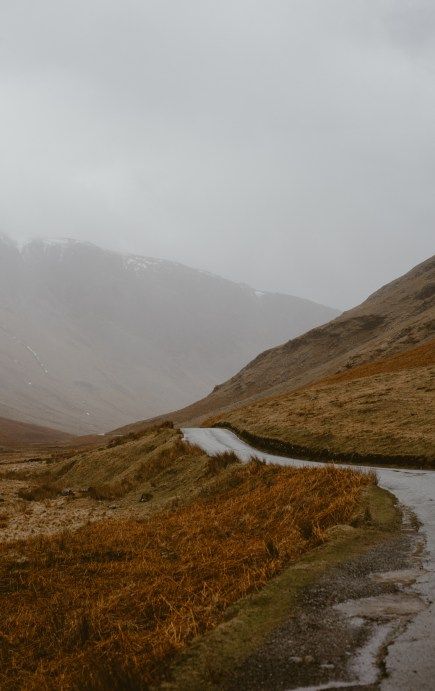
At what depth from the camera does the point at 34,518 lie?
19562 mm

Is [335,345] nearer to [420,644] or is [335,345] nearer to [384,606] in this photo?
[384,606]

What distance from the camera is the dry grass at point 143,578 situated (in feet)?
19.9

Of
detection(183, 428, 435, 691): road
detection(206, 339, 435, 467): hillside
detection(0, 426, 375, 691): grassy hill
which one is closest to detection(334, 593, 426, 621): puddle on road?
detection(183, 428, 435, 691): road

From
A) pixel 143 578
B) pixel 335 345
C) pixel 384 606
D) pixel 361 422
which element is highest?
pixel 335 345

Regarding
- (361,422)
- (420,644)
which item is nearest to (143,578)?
(420,644)

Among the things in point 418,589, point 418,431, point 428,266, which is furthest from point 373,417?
point 428,266

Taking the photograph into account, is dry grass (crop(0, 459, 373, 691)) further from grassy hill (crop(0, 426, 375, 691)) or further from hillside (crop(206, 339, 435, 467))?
hillside (crop(206, 339, 435, 467))

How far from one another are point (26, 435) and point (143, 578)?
15747 cm

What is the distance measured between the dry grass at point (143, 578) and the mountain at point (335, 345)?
7840 cm

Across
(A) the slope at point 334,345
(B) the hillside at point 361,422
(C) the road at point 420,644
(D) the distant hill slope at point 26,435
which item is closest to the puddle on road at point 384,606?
(C) the road at point 420,644

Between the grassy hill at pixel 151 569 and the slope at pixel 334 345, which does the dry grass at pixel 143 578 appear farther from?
the slope at pixel 334 345

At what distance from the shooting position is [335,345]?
117375 millimetres

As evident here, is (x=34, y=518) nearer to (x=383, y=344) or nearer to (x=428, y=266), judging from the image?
(x=383, y=344)

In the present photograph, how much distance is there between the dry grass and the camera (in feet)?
19.9
